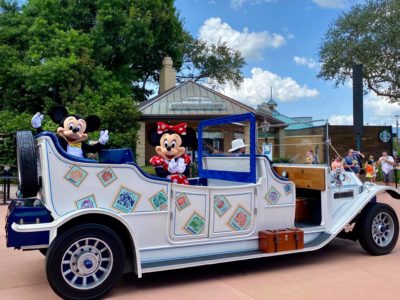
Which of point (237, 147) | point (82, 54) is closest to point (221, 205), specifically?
point (237, 147)

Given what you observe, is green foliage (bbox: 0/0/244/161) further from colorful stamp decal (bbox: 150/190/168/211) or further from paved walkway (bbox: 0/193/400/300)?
colorful stamp decal (bbox: 150/190/168/211)

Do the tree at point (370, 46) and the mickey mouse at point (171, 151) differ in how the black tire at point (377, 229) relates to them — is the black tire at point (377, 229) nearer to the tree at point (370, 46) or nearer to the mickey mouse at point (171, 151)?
the mickey mouse at point (171, 151)

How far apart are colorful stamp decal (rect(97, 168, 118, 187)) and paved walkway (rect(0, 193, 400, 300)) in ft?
3.80

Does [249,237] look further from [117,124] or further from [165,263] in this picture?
[117,124]

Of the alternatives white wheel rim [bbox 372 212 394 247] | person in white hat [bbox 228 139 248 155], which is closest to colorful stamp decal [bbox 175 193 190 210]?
person in white hat [bbox 228 139 248 155]

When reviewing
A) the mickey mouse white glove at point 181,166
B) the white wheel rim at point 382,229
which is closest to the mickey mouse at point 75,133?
the mickey mouse white glove at point 181,166

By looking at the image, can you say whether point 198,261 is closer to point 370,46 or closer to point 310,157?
point 310,157

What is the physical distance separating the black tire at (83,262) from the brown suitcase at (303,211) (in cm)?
275

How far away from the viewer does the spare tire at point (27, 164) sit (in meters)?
4.35

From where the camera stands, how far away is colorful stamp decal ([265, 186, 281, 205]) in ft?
17.4

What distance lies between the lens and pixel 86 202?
433cm

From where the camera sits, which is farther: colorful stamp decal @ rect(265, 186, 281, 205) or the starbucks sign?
the starbucks sign

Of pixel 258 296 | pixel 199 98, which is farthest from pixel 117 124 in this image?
pixel 258 296

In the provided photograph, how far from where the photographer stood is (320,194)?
5906mm
